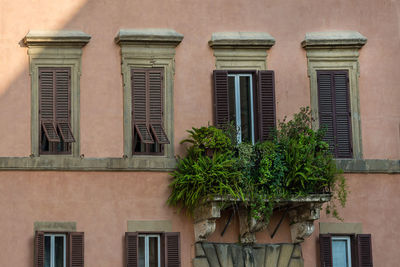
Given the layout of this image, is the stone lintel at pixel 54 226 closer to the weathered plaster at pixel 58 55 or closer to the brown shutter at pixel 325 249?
the weathered plaster at pixel 58 55

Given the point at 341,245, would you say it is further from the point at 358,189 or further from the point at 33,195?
the point at 33,195

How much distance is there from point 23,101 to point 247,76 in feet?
13.7

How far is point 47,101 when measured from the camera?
76.3ft

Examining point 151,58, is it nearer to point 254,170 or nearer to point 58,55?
point 58,55

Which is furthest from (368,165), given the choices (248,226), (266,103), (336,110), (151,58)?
(151,58)

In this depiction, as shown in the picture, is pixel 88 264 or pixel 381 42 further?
pixel 381 42

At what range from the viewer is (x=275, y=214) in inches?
918

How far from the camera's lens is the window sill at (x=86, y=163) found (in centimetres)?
2281

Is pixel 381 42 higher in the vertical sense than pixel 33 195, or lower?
higher

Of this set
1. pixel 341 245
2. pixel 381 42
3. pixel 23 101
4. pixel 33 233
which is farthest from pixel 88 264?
pixel 381 42

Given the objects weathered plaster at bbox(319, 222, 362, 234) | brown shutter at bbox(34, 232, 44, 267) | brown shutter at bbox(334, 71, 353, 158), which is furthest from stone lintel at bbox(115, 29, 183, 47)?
weathered plaster at bbox(319, 222, 362, 234)

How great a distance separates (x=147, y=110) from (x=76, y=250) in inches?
114

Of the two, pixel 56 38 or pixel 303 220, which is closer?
pixel 303 220

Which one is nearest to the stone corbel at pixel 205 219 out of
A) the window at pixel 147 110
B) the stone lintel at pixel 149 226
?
the stone lintel at pixel 149 226
